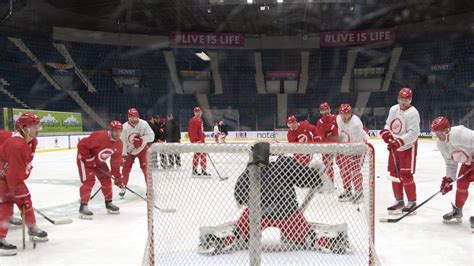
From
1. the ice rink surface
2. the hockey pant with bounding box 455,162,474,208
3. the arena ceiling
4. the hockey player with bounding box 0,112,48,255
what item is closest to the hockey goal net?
the ice rink surface

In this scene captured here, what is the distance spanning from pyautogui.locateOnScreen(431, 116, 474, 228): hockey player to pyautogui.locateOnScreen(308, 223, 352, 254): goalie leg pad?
4.52 feet

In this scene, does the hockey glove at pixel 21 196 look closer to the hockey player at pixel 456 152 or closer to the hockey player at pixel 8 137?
the hockey player at pixel 8 137

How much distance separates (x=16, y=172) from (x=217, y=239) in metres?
1.44

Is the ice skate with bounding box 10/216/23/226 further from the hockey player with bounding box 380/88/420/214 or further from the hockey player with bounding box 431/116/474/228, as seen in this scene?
the hockey player with bounding box 431/116/474/228

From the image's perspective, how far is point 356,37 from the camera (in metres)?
22.0

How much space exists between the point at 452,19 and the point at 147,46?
50.6 feet

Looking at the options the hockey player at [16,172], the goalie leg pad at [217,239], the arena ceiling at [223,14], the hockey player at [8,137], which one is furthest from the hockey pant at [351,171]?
the arena ceiling at [223,14]

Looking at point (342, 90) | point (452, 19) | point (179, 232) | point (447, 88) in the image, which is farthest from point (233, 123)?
point (179, 232)

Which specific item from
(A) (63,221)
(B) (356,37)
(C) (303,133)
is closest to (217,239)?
(A) (63,221)

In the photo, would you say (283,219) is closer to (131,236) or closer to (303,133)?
(131,236)

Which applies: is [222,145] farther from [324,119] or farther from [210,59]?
[210,59]

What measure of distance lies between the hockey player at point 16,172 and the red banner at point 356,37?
823 inches

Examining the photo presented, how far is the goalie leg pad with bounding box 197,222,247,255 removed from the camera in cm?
262

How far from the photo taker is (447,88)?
67.2 ft
